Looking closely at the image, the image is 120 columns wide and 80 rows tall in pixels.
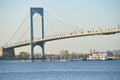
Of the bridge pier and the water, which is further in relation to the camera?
the bridge pier

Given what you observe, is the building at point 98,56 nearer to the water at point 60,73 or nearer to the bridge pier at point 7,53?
the bridge pier at point 7,53

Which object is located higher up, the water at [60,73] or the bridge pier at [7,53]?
the bridge pier at [7,53]

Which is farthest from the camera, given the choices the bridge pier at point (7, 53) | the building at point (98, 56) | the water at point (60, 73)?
the building at point (98, 56)

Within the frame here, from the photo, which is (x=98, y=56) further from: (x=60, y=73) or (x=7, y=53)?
(x=60, y=73)

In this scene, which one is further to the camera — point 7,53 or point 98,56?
point 98,56

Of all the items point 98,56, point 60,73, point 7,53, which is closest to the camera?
point 60,73

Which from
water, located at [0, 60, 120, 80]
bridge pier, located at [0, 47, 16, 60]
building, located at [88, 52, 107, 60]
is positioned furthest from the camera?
building, located at [88, 52, 107, 60]

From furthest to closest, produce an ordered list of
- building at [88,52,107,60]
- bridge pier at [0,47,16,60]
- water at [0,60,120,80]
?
building at [88,52,107,60] < bridge pier at [0,47,16,60] < water at [0,60,120,80]

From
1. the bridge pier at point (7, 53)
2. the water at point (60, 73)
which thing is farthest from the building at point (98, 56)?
the water at point (60, 73)

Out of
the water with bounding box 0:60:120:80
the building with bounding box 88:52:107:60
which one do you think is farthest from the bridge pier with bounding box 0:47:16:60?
the building with bounding box 88:52:107:60

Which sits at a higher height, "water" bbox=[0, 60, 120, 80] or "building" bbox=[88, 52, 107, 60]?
"building" bbox=[88, 52, 107, 60]

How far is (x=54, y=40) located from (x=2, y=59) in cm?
1865

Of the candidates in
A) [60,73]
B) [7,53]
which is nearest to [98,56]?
[7,53]

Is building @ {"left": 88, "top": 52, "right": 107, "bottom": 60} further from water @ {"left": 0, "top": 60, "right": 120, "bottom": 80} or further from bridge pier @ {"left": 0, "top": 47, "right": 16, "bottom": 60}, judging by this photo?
water @ {"left": 0, "top": 60, "right": 120, "bottom": 80}
